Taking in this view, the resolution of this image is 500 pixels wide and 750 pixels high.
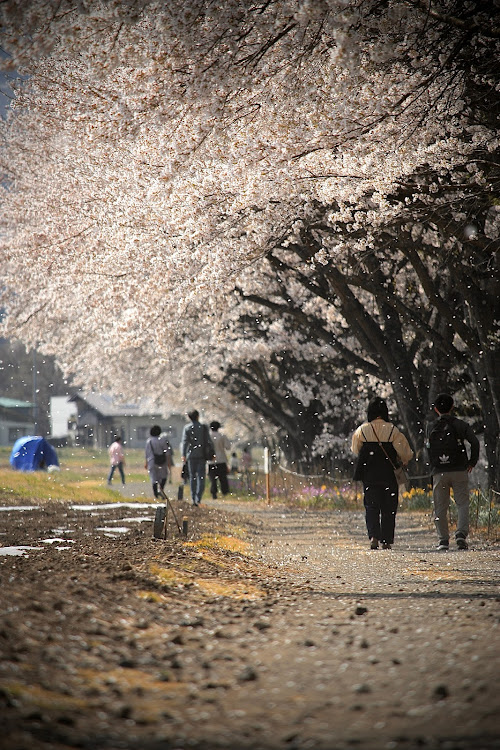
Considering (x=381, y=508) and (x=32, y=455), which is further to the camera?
(x=32, y=455)

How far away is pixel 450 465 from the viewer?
10.7m

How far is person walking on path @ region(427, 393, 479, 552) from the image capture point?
10695 mm

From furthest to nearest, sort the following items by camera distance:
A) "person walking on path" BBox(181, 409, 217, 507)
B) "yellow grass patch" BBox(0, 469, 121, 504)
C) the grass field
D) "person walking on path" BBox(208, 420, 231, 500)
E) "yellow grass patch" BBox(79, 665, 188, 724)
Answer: "person walking on path" BBox(208, 420, 231, 500) < "person walking on path" BBox(181, 409, 217, 507) < "yellow grass patch" BBox(0, 469, 121, 504) < the grass field < "yellow grass patch" BBox(79, 665, 188, 724)

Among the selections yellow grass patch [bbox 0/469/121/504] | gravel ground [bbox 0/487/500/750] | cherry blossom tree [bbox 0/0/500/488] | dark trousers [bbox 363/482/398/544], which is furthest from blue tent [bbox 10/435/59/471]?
gravel ground [bbox 0/487/500/750]

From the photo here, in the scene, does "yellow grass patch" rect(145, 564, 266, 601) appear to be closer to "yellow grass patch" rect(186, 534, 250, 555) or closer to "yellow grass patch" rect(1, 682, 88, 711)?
"yellow grass patch" rect(186, 534, 250, 555)

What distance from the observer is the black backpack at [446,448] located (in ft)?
35.2

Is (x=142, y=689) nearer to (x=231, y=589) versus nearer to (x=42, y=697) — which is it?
(x=42, y=697)

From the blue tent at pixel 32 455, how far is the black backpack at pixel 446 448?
71.8 ft

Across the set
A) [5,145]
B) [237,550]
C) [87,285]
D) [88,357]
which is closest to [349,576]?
[237,550]

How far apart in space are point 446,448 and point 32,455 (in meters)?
22.2

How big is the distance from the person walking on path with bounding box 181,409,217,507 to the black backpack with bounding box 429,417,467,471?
7357mm

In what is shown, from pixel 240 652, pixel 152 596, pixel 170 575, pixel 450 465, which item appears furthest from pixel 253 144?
pixel 240 652

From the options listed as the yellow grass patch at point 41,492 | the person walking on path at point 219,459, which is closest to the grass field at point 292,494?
the yellow grass patch at point 41,492

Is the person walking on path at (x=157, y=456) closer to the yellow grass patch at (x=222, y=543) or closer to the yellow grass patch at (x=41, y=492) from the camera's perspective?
the yellow grass patch at (x=41, y=492)
